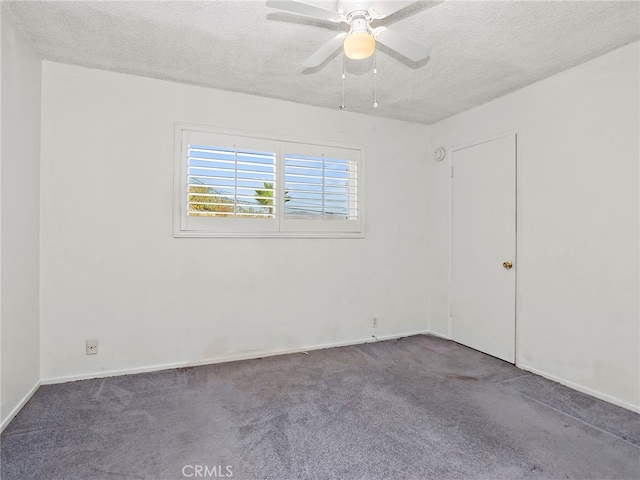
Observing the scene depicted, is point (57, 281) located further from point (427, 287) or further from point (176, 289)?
point (427, 287)

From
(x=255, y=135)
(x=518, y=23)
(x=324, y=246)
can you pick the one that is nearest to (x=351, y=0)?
(x=518, y=23)

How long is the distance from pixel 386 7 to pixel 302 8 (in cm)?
40

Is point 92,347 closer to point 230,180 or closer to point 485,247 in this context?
point 230,180

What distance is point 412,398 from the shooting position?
2504 mm

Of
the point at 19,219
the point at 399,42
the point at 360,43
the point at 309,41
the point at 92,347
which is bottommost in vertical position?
the point at 92,347

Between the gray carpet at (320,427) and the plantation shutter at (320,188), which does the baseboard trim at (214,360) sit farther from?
the plantation shutter at (320,188)

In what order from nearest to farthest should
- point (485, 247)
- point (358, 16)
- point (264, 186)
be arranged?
point (358, 16)
point (264, 186)
point (485, 247)

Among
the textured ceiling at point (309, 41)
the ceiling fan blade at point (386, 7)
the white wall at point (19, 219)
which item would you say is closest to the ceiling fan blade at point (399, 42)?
the ceiling fan blade at point (386, 7)

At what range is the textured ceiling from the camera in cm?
202

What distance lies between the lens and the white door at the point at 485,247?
3199 millimetres

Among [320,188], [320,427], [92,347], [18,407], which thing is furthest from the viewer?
[320,188]

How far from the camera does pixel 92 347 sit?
9.11ft

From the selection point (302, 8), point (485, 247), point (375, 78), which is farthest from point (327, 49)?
point (485, 247)

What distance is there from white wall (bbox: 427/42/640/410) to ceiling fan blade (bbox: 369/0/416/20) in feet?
6.12
